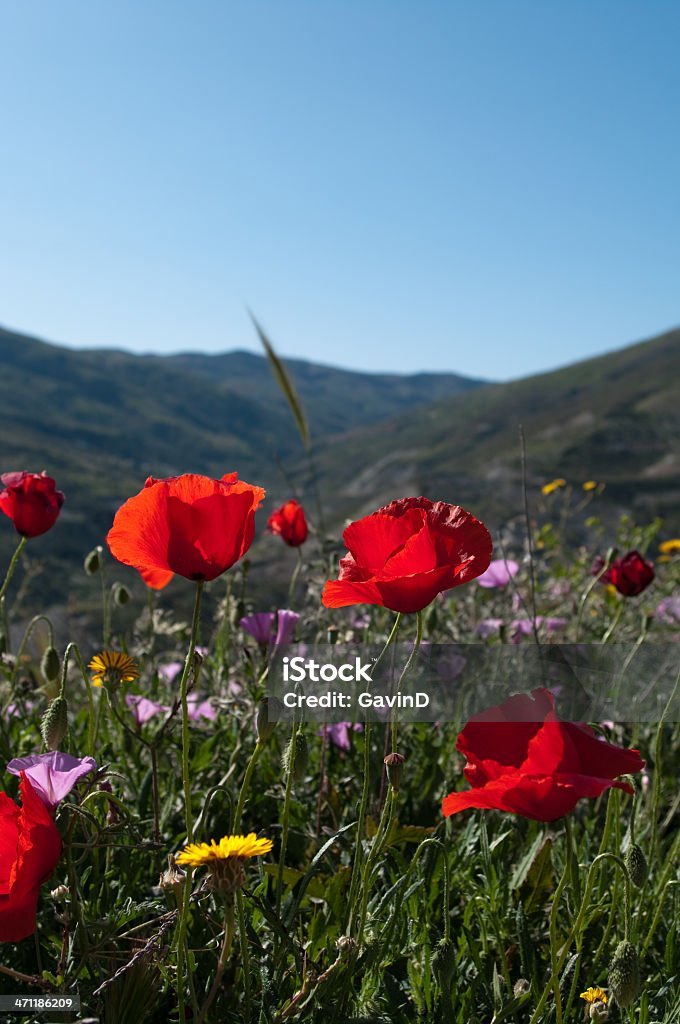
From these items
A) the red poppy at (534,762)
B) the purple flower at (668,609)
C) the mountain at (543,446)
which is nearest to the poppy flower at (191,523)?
the red poppy at (534,762)

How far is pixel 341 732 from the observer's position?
222 cm

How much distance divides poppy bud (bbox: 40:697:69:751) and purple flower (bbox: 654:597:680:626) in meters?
3.08

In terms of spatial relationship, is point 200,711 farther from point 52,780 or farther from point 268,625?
point 52,780

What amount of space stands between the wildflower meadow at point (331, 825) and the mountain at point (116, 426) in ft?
48.8

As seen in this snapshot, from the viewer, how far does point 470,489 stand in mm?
18547

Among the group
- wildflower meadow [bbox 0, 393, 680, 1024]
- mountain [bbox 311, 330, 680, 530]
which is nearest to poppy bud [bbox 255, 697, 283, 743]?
wildflower meadow [bbox 0, 393, 680, 1024]

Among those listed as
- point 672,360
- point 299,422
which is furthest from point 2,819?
point 672,360

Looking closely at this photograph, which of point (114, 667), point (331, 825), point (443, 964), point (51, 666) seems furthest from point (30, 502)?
point (443, 964)

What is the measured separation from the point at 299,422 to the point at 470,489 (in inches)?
681

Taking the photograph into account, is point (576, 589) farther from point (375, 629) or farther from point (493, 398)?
point (493, 398)

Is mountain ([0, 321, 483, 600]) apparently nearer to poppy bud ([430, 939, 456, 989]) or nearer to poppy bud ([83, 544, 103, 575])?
poppy bud ([83, 544, 103, 575])

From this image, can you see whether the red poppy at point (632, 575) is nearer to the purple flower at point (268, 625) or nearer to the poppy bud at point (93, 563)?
the purple flower at point (268, 625)

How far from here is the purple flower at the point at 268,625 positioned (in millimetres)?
2127

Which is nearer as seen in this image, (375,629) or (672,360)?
(375,629)
